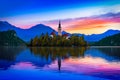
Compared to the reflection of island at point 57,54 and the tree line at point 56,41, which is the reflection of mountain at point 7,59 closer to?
the reflection of island at point 57,54

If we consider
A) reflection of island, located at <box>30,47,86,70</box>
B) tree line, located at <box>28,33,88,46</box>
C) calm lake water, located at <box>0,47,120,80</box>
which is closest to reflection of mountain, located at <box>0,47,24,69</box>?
calm lake water, located at <box>0,47,120,80</box>

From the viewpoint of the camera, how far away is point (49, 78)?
22.7 metres

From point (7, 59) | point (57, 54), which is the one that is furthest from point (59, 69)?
point (57, 54)

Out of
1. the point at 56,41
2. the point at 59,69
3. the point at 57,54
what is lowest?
the point at 59,69

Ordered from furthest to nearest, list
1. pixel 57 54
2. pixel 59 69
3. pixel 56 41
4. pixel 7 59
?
pixel 56 41, pixel 57 54, pixel 7 59, pixel 59 69

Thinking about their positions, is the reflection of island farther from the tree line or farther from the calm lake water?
the tree line

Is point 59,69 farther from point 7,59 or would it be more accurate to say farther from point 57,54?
point 57,54

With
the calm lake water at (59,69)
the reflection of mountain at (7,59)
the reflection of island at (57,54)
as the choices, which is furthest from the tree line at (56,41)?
the calm lake water at (59,69)

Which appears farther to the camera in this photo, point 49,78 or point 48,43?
point 48,43

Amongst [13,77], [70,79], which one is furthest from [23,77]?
[70,79]

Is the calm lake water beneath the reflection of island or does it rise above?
beneath

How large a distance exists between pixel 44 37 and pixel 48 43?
5.92 metres

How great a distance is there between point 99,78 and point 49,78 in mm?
4266

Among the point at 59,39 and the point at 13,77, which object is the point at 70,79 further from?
the point at 59,39
